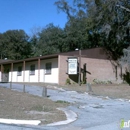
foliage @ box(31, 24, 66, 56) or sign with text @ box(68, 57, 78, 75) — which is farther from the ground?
foliage @ box(31, 24, 66, 56)

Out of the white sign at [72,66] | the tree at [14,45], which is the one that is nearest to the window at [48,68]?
the white sign at [72,66]

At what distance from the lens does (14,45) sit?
64375 millimetres

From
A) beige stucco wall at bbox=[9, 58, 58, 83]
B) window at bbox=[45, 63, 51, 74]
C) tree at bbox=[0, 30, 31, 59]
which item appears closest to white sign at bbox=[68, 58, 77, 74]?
beige stucco wall at bbox=[9, 58, 58, 83]

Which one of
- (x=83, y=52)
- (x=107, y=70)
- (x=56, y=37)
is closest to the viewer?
(x=83, y=52)

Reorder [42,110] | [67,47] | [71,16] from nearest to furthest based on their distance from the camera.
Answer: [42,110]
[71,16]
[67,47]

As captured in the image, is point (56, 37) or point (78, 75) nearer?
point (78, 75)

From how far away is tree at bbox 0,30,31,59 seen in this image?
63.6 meters

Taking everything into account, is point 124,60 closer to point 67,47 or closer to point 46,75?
point 46,75

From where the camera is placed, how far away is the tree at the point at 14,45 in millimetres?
63562

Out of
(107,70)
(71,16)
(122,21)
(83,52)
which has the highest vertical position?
(71,16)

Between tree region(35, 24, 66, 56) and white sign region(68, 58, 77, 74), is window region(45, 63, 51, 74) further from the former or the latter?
tree region(35, 24, 66, 56)

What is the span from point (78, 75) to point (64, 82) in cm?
207

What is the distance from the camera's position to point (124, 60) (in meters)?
28.3

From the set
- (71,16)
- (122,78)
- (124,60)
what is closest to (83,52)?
(124,60)
